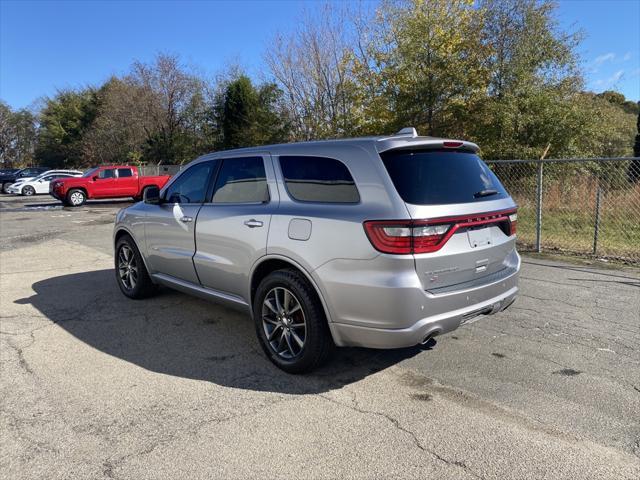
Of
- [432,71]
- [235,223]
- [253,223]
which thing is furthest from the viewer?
[432,71]

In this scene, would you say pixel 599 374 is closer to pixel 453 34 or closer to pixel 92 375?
pixel 92 375

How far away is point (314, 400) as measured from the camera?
11.0ft

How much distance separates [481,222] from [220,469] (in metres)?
2.38

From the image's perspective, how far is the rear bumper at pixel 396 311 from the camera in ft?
10.0

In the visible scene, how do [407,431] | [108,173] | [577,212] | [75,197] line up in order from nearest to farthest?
[407,431] < [577,212] < [75,197] < [108,173]

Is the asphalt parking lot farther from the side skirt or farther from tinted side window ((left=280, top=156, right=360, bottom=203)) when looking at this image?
tinted side window ((left=280, top=156, right=360, bottom=203))

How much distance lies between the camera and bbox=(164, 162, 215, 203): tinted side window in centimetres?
480

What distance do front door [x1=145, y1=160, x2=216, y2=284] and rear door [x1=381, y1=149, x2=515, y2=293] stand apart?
2.28m

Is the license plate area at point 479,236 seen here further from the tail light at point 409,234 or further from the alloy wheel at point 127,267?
the alloy wheel at point 127,267

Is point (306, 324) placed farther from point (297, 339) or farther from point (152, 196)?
point (152, 196)

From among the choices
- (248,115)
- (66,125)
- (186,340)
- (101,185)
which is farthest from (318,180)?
(66,125)

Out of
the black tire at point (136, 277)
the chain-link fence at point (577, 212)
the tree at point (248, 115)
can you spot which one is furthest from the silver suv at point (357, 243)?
the tree at point (248, 115)

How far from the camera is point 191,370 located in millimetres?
3852

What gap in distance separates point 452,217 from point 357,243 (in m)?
0.68
